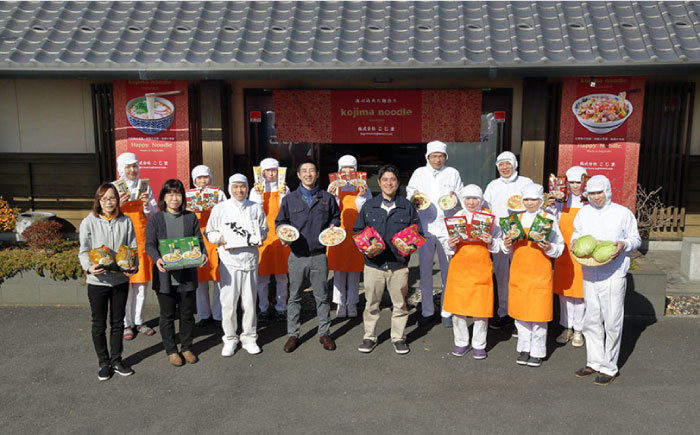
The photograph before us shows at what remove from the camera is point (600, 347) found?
5355 millimetres

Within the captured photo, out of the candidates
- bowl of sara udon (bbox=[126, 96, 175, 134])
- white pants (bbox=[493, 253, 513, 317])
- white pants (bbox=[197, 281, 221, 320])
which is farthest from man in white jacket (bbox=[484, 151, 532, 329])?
bowl of sara udon (bbox=[126, 96, 175, 134])

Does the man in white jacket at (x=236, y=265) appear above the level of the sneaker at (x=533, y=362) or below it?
above

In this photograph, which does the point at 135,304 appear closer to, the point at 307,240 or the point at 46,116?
the point at 307,240

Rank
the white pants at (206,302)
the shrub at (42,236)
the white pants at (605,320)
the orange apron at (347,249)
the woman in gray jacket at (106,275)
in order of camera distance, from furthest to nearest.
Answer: the shrub at (42,236) → the orange apron at (347,249) → the white pants at (206,302) → the woman in gray jacket at (106,275) → the white pants at (605,320)

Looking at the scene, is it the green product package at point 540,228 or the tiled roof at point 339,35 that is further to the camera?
the tiled roof at point 339,35

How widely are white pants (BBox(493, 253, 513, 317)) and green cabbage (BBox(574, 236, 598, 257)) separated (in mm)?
1493

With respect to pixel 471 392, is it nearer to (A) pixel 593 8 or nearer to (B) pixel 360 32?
(B) pixel 360 32

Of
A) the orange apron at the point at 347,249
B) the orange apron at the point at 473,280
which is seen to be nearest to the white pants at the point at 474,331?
the orange apron at the point at 473,280

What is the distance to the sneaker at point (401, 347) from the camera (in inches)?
237

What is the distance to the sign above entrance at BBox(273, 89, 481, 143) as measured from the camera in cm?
971

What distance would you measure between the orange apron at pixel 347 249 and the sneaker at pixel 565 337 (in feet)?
8.07

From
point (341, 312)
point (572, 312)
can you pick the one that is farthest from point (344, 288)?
point (572, 312)

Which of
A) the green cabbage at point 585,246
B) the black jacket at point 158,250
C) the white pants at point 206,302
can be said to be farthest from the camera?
the white pants at point 206,302

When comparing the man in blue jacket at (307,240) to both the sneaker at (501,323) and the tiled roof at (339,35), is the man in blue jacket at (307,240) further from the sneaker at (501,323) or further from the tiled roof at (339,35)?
the tiled roof at (339,35)
